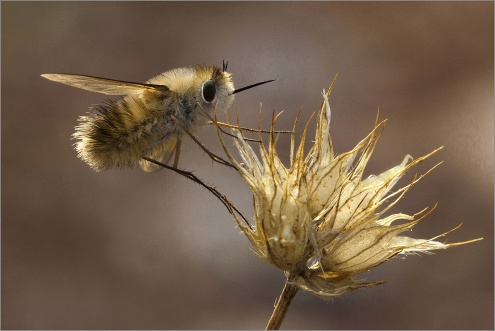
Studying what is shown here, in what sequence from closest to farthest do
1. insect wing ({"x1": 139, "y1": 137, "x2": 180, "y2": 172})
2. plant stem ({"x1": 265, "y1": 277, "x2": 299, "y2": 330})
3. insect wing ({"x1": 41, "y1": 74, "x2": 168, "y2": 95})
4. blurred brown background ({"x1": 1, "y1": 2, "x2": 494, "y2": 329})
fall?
plant stem ({"x1": 265, "y1": 277, "x2": 299, "y2": 330}) < insect wing ({"x1": 41, "y1": 74, "x2": 168, "y2": 95}) < insect wing ({"x1": 139, "y1": 137, "x2": 180, "y2": 172}) < blurred brown background ({"x1": 1, "y1": 2, "x2": 494, "y2": 329})

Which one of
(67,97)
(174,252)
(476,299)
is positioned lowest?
(476,299)

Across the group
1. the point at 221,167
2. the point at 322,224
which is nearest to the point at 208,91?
the point at 322,224

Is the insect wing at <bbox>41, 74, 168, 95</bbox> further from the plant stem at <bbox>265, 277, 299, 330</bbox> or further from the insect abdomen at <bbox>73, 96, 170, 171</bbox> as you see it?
the plant stem at <bbox>265, 277, 299, 330</bbox>

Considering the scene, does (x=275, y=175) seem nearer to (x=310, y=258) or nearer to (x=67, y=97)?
(x=310, y=258)

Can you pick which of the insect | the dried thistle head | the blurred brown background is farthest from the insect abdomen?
the blurred brown background

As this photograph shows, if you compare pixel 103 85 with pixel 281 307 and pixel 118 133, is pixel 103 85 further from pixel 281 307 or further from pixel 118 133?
pixel 281 307

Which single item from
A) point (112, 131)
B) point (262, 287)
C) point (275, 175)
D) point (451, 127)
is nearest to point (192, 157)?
point (262, 287)

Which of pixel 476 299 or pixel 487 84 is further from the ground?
pixel 487 84
